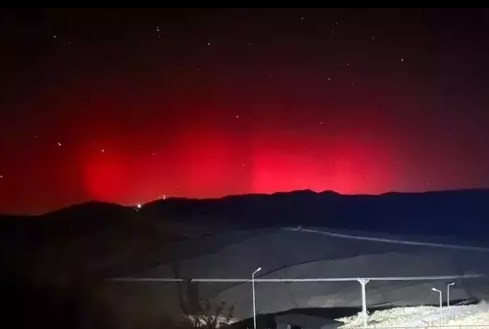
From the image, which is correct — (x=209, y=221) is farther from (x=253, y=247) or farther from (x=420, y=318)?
(x=420, y=318)

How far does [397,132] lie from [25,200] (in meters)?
1.35

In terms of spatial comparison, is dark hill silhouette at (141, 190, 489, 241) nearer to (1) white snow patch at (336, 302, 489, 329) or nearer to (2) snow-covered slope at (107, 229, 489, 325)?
(2) snow-covered slope at (107, 229, 489, 325)

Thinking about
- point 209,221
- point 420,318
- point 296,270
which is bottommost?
point 420,318

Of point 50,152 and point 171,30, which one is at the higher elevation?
point 171,30

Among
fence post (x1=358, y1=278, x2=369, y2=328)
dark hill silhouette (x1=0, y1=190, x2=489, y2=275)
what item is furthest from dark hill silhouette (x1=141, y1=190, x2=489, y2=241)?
fence post (x1=358, y1=278, x2=369, y2=328)

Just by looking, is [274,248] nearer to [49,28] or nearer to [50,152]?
[50,152]

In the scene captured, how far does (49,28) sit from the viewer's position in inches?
149

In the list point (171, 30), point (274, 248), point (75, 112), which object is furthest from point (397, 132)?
point (75, 112)

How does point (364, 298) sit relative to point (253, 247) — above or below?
below

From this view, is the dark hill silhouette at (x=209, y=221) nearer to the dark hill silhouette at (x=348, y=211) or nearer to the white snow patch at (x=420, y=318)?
the dark hill silhouette at (x=348, y=211)

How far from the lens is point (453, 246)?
3.78 m

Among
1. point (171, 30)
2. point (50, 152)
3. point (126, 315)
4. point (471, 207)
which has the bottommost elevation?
point (126, 315)

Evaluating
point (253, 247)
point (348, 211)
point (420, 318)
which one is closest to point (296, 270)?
point (253, 247)

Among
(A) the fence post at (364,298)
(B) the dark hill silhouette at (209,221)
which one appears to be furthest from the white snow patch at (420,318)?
(B) the dark hill silhouette at (209,221)
